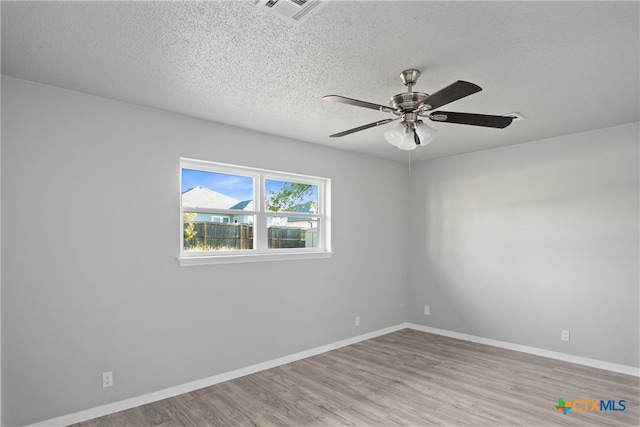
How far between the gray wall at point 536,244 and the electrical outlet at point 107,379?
3962 mm

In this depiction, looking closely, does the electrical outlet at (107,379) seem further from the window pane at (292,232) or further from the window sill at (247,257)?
the window pane at (292,232)

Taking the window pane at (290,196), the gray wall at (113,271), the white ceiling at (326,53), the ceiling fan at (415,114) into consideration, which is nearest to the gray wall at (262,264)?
the gray wall at (113,271)

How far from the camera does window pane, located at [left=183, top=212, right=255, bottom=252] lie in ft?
11.6

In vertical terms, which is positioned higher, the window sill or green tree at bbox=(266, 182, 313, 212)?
green tree at bbox=(266, 182, 313, 212)

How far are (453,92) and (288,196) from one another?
2.64 meters

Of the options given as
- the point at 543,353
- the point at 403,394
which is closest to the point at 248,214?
the point at 403,394

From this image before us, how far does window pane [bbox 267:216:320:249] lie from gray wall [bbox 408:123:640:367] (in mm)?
1819

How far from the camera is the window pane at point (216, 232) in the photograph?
352 cm

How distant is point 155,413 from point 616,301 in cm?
438

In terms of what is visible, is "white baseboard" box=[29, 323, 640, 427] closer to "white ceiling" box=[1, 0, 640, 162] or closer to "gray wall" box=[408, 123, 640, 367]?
"gray wall" box=[408, 123, 640, 367]

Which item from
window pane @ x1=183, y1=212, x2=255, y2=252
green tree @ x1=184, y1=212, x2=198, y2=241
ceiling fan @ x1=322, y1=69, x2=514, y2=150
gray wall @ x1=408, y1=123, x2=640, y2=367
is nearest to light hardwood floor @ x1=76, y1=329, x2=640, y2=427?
gray wall @ x1=408, y1=123, x2=640, y2=367

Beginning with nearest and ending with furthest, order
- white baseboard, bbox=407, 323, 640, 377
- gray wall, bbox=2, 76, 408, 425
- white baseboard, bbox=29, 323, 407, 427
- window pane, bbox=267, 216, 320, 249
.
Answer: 1. gray wall, bbox=2, 76, 408, 425
2. white baseboard, bbox=29, 323, 407, 427
3. white baseboard, bbox=407, 323, 640, 377
4. window pane, bbox=267, 216, 320, 249

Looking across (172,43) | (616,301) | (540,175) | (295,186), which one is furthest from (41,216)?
(616,301)

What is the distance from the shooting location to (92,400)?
282 centimetres
